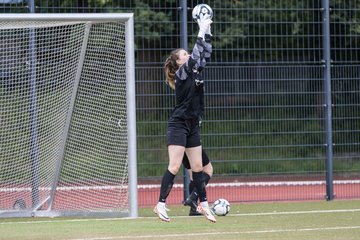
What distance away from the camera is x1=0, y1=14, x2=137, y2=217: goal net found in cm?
1288

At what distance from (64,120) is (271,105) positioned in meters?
4.06

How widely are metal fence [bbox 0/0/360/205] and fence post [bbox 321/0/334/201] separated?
17 millimetres

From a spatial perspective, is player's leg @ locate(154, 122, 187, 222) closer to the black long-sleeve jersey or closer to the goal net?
the black long-sleeve jersey

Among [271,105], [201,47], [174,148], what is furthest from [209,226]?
[271,105]

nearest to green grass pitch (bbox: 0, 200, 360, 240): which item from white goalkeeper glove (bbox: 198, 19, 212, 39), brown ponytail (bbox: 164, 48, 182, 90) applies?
brown ponytail (bbox: 164, 48, 182, 90)

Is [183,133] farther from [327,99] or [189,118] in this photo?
[327,99]

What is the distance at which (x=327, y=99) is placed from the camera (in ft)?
52.0

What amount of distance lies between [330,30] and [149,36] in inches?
124

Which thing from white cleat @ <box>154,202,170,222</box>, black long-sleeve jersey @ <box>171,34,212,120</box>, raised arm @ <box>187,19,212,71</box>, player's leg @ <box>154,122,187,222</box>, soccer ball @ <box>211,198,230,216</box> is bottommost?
soccer ball @ <box>211,198,230,216</box>

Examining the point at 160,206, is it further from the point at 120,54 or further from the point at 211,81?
the point at 211,81

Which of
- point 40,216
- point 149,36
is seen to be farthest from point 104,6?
point 40,216

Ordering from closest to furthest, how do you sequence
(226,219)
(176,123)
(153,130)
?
(176,123)
(226,219)
(153,130)

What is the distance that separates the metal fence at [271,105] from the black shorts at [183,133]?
408 centimetres

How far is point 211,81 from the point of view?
50.5 feet
